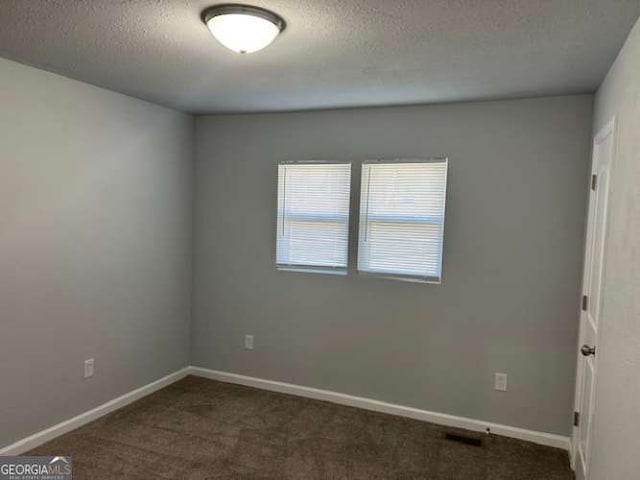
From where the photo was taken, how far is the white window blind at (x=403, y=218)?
343cm

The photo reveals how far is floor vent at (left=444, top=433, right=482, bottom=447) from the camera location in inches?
125

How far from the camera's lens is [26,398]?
2.88 m

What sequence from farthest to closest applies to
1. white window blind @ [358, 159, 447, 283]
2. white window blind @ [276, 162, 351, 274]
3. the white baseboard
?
1. white window blind @ [276, 162, 351, 274]
2. white window blind @ [358, 159, 447, 283]
3. the white baseboard

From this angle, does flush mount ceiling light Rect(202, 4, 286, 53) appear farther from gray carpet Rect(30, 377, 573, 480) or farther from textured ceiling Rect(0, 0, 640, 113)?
gray carpet Rect(30, 377, 573, 480)

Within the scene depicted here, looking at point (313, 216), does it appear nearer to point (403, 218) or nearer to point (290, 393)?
point (403, 218)

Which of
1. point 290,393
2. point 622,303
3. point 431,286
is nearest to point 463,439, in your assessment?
point 431,286

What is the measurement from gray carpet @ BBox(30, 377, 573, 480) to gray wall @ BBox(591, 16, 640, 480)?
96 cm

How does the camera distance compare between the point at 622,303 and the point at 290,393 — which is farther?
the point at 290,393

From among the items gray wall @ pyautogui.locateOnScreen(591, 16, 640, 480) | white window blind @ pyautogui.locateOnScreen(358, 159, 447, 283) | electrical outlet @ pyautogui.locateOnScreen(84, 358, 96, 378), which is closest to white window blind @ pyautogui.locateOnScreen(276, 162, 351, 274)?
white window blind @ pyautogui.locateOnScreen(358, 159, 447, 283)

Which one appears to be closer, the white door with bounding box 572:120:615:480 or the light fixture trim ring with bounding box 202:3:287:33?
the light fixture trim ring with bounding box 202:3:287:33

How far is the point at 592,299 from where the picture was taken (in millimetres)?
2648

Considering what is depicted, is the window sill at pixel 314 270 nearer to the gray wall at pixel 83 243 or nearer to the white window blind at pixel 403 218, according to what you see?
the white window blind at pixel 403 218

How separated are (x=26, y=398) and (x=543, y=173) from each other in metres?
3.66

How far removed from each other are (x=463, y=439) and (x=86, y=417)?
106 inches
